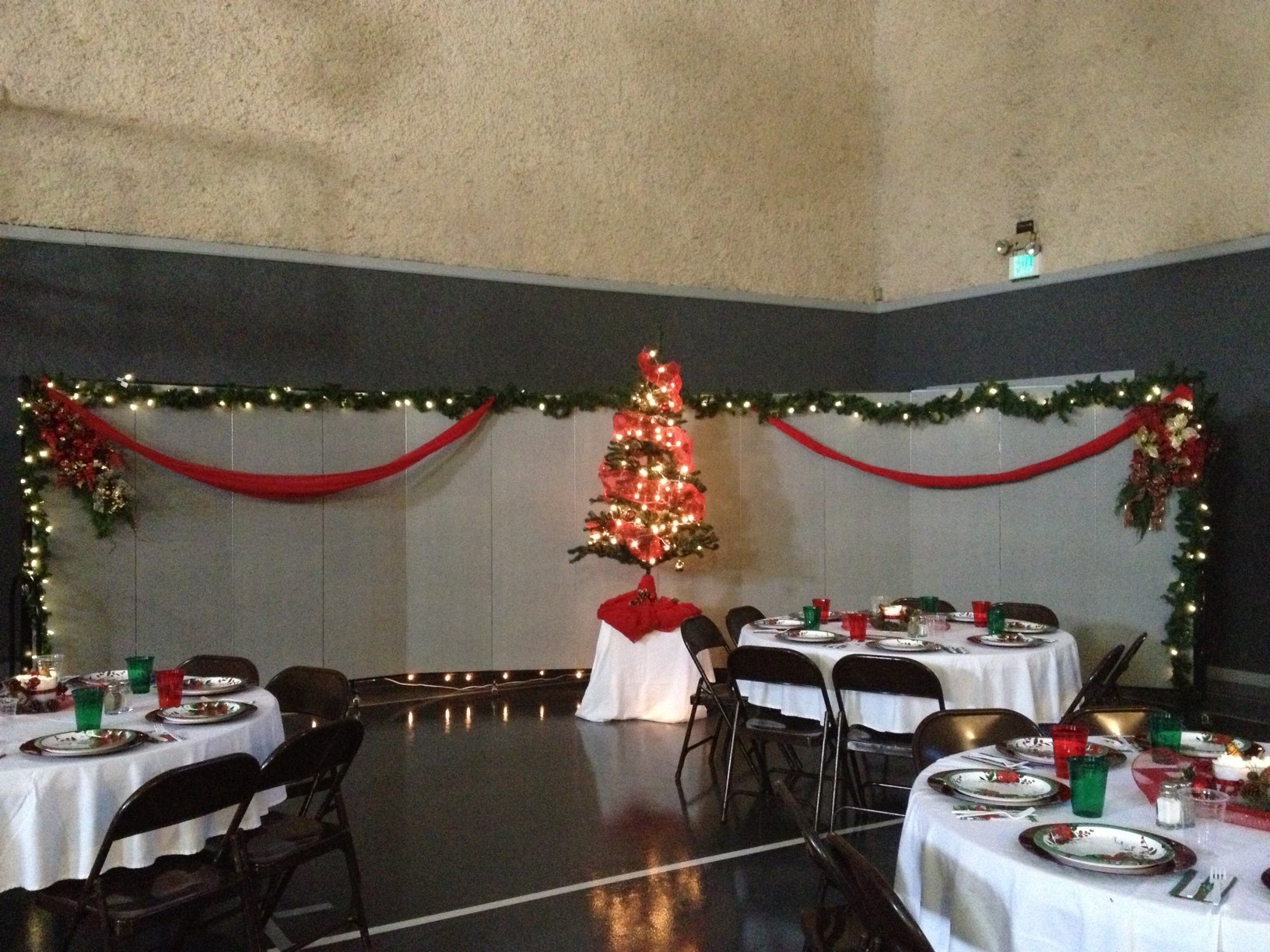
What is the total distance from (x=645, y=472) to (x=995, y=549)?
3179 millimetres

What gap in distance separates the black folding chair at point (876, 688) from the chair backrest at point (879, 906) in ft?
7.16

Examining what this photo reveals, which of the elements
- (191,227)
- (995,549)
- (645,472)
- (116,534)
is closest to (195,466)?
(116,534)

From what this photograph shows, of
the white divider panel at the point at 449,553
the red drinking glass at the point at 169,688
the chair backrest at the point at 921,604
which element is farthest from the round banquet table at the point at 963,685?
the white divider panel at the point at 449,553

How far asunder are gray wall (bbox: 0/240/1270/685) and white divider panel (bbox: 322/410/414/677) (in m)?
0.66

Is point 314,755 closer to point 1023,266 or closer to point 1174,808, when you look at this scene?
point 1174,808

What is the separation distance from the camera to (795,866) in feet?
15.5

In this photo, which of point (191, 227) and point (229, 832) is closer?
point (229, 832)

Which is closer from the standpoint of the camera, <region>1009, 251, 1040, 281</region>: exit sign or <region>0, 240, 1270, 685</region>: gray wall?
<region>0, 240, 1270, 685</region>: gray wall

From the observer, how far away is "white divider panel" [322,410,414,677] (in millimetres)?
8508

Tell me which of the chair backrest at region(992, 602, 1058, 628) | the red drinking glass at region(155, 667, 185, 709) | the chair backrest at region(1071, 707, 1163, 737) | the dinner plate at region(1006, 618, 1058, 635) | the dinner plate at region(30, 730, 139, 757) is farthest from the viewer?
the chair backrest at region(992, 602, 1058, 628)

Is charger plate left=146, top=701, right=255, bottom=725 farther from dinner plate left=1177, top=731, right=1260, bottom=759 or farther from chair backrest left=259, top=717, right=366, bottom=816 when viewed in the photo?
dinner plate left=1177, top=731, right=1260, bottom=759

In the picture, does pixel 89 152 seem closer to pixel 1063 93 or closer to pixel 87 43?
pixel 87 43

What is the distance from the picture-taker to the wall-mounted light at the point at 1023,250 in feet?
32.3

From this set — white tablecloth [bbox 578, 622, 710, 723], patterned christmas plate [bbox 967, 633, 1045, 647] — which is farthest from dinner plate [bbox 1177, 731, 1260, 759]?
white tablecloth [bbox 578, 622, 710, 723]
